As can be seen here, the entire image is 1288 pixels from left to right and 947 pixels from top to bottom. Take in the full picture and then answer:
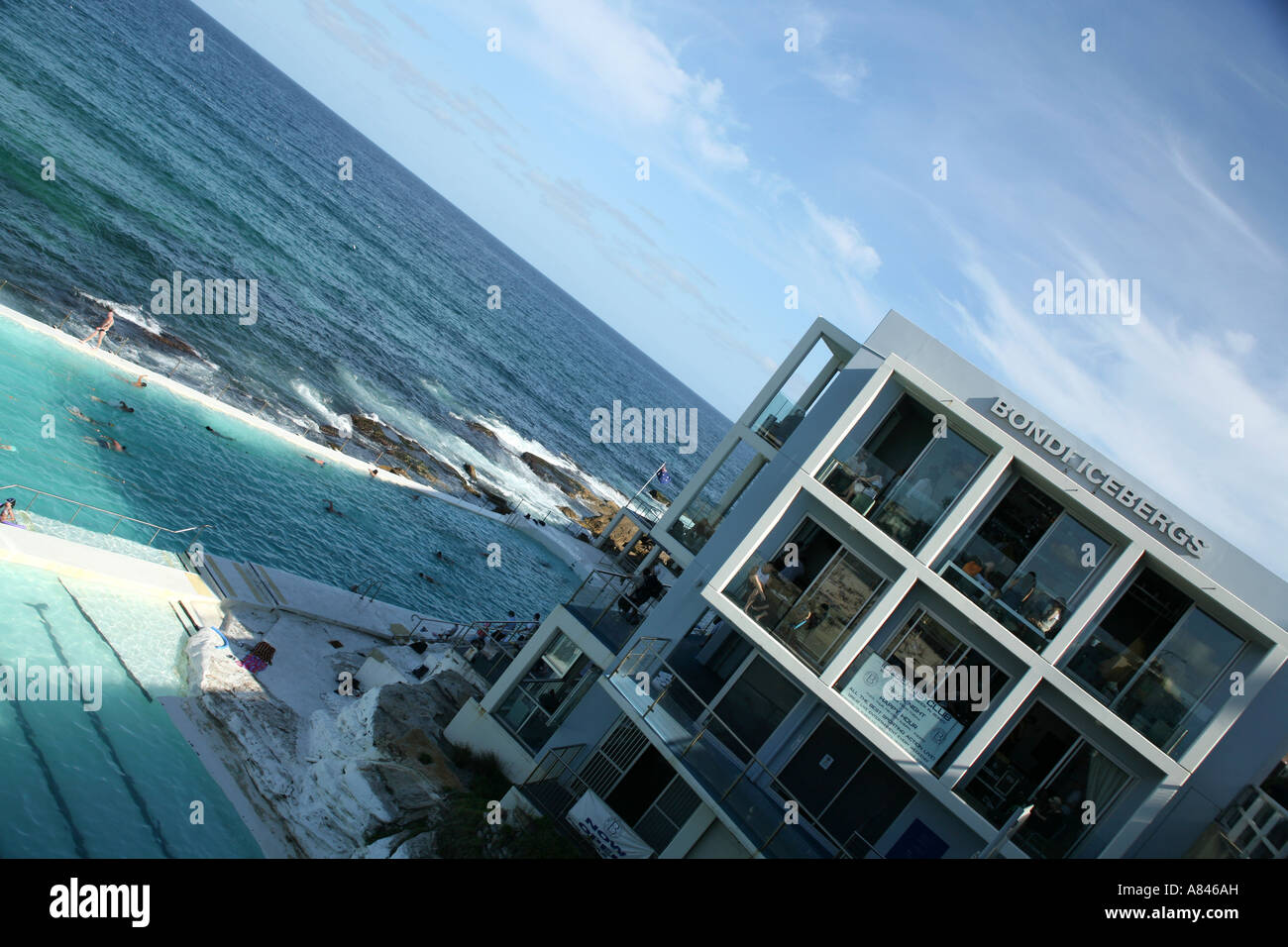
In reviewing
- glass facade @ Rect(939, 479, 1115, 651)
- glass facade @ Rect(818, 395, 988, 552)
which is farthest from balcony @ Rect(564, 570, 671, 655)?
glass facade @ Rect(939, 479, 1115, 651)

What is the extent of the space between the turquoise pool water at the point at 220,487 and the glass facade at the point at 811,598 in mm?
22529

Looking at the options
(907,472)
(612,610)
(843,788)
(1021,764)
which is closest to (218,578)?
(612,610)

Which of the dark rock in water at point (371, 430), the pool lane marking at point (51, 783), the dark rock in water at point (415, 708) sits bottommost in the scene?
the pool lane marking at point (51, 783)

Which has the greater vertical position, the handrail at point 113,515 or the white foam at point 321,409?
the white foam at point 321,409

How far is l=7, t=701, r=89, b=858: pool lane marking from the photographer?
14.7 m

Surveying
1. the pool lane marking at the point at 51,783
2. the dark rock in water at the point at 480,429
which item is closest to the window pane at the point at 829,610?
the pool lane marking at the point at 51,783

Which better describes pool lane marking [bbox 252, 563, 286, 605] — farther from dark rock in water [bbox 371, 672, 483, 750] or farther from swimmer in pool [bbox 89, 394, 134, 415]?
swimmer in pool [bbox 89, 394, 134, 415]

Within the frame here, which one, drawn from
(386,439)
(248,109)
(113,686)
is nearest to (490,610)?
(386,439)

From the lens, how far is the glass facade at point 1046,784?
47.8 feet

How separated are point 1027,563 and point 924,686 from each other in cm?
327

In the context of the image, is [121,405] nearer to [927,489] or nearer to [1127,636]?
[927,489]

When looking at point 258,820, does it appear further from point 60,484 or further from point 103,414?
point 103,414

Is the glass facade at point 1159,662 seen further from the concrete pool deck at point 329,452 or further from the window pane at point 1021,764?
the concrete pool deck at point 329,452
